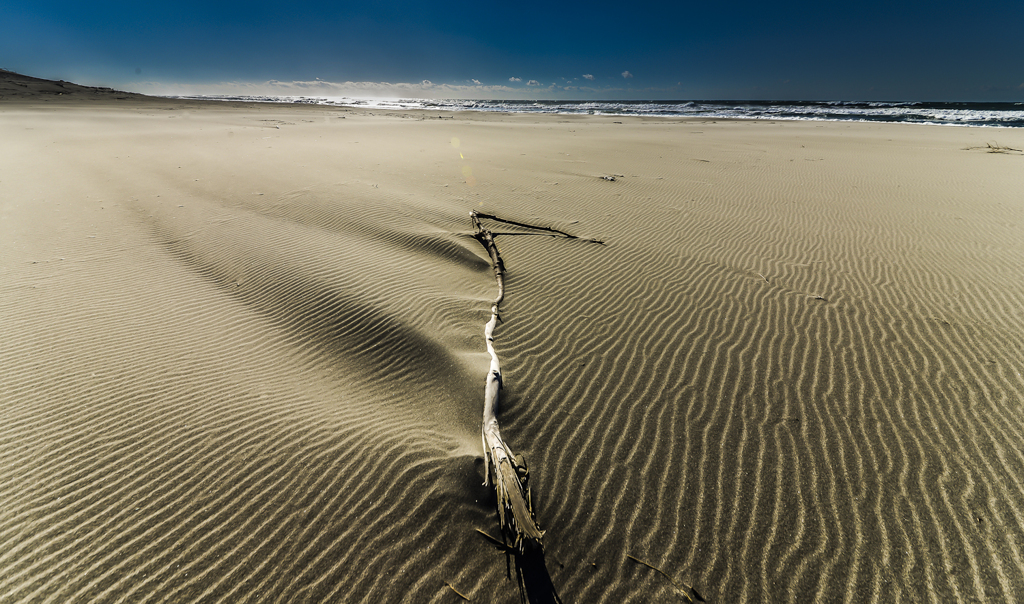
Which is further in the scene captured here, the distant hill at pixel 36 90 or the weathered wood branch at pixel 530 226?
the distant hill at pixel 36 90

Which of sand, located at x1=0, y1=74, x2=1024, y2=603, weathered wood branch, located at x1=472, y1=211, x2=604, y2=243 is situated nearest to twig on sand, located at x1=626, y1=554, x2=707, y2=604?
sand, located at x1=0, y1=74, x2=1024, y2=603

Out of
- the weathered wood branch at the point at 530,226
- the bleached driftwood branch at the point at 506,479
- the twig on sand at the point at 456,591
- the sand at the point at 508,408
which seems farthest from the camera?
the weathered wood branch at the point at 530,226

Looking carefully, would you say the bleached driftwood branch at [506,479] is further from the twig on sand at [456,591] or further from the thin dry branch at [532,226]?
the thin dry branch at [532,226]

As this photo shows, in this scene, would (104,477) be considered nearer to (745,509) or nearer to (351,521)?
(351,521)

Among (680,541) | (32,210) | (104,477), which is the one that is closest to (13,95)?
(32,210)

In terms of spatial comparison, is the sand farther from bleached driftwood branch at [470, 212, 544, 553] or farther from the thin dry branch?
the thin dry branch

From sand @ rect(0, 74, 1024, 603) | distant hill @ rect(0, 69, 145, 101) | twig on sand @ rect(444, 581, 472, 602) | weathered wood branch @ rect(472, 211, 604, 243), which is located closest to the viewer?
twig on sand @ rect(444, 581, 472, 602)

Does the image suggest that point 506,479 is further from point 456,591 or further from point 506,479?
point 456,591

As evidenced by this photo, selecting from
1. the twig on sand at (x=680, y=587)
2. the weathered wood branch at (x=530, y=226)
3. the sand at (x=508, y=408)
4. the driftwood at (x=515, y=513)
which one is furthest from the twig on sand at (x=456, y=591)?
the weathered wood branch at (x=530, y=226)

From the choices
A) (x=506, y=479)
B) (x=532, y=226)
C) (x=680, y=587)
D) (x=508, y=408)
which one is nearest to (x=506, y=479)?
(x=506, y=479)
